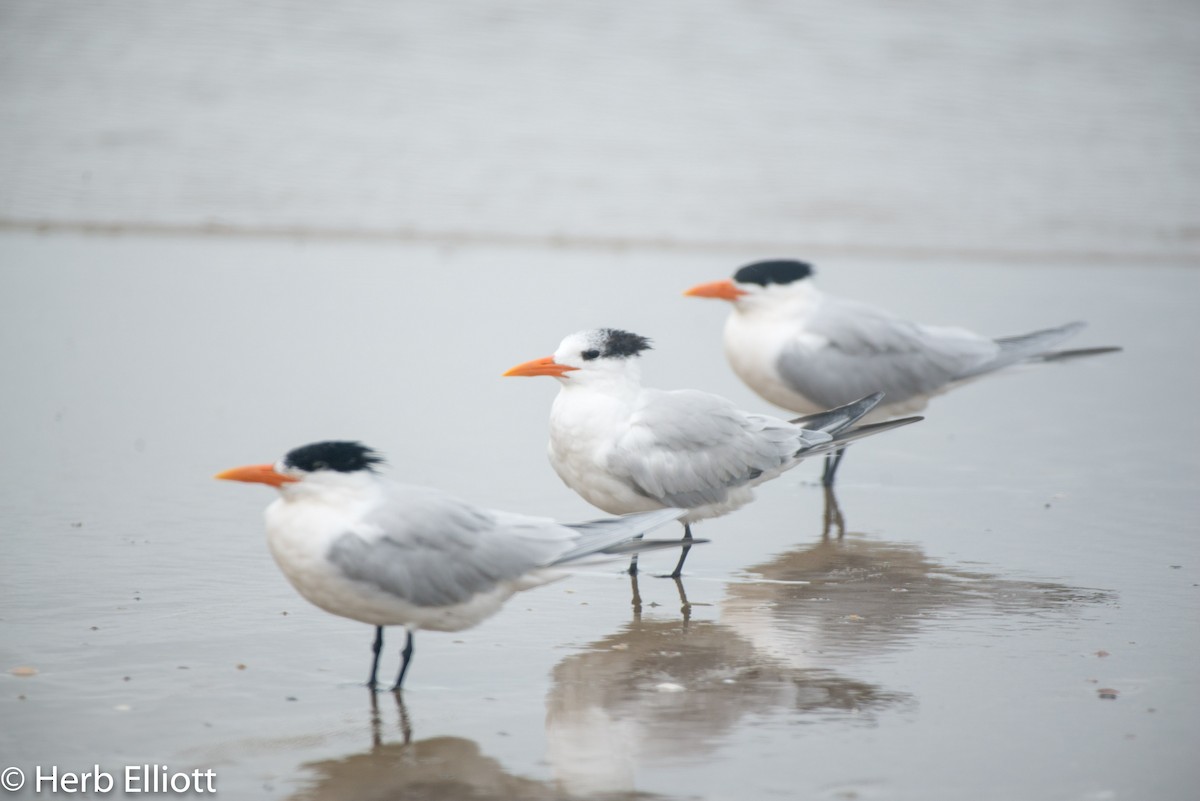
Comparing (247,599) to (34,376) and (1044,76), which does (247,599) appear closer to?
(34,376)

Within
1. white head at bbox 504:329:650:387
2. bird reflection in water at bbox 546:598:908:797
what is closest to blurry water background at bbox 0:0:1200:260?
white head at bbox 504:329:650:387

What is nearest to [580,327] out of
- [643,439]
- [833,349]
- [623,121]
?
[833,349]

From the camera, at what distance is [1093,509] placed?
5965mm

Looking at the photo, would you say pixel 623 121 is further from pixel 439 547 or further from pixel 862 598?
pixel 439 547

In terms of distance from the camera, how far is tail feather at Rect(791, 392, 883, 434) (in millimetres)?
5309

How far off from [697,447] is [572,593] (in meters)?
0.66

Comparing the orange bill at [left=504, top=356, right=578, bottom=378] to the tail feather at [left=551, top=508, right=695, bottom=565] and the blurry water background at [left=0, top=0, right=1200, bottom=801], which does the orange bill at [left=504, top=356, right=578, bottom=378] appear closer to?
the blurry water background at [left=0, top=0, right=1200, bottom=801]

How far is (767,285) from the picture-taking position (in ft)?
21.1

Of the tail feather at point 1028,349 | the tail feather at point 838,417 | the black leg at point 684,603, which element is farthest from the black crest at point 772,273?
the black leg at point 684,603

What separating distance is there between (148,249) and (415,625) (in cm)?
776

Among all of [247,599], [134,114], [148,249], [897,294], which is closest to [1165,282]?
[897,294]

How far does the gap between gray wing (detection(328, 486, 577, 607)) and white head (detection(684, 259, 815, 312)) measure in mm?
2570

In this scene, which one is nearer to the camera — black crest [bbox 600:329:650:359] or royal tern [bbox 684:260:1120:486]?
black crest [bbox 600:329:650:359]

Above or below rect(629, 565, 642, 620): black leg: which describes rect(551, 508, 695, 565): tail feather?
above
